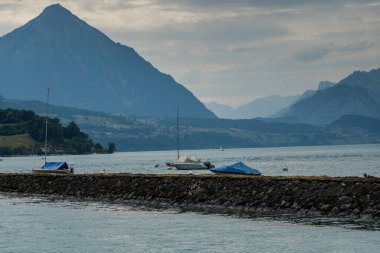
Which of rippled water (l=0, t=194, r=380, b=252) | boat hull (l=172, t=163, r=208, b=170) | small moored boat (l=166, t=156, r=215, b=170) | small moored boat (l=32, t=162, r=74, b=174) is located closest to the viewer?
rippled water (l=0, t=194, r=380, b=252)

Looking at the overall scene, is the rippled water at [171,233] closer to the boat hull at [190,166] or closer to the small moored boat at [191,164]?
the boat hull at [190,166]

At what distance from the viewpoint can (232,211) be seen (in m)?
62.1

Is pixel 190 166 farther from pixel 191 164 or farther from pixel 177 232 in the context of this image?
pixel 177 232

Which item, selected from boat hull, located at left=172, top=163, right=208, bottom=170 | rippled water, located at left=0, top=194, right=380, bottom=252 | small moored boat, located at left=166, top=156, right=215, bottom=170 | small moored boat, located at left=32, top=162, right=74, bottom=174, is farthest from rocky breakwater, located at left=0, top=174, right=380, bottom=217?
small moored boat, located at left=166, top=156, right=215, bottom=170

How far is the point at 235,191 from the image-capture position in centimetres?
6669

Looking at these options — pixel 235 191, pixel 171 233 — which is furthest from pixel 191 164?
pixel 171 233

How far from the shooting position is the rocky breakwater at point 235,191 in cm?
5519

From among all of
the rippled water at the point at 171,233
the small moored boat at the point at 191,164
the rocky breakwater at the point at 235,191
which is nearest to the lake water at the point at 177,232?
the rippled water at the point at 171,233

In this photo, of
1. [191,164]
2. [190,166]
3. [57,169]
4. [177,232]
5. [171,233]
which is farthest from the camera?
[190,166]

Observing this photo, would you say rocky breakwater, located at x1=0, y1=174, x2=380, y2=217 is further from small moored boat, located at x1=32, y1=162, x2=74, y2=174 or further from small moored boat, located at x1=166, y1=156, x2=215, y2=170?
small moored boat, located at x1=166, y1=156, x2=215, y2=170

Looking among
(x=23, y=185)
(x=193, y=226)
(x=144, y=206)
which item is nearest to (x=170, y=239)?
(x=193, y=226)

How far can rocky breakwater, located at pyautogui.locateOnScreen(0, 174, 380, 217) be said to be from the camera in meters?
55.2

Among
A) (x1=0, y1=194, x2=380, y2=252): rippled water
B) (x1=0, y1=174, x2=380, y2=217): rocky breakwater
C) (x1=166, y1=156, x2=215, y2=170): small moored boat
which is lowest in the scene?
(x1=0, y1=194, x2=380, y2=252): rippled water

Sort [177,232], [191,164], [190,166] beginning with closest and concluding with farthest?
[177,232] → [191,164] → [190,166]
